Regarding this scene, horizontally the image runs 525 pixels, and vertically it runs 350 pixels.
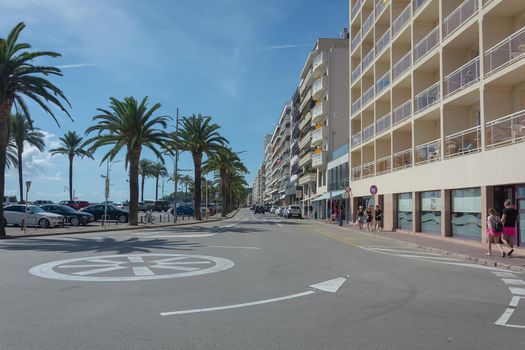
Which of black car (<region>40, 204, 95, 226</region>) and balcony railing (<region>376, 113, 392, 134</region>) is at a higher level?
balcony railing (<region>376, 113, 392, 134</region>)

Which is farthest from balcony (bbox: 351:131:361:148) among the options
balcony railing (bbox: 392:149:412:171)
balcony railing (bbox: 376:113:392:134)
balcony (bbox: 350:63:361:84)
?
balcony railing (bbox: 392:149:412:171)

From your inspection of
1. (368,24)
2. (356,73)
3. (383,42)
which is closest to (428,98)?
(383,42)

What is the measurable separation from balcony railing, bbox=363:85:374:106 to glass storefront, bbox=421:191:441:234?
1484cm

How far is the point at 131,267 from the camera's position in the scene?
500 inches

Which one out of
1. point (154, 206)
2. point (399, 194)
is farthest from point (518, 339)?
point (154, 206)

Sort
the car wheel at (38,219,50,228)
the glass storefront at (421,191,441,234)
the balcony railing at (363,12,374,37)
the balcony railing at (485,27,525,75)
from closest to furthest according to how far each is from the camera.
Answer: the balcony railing at (485,27,525,75) → the glass storefront at (421,191,441,234) → the car wheel at (38,219,50,228) → the balcony railing at (363,12,374,37)

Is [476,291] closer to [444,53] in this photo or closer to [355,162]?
[444,53]

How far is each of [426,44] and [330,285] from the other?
77.3ft

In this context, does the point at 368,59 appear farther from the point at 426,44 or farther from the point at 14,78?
the point at 14,78

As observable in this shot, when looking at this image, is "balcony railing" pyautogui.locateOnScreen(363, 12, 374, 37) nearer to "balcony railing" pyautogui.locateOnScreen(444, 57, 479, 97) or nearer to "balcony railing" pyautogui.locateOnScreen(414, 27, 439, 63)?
"balcony railing" pyautogui.locateOnScreen(414, 27, 439, 63)

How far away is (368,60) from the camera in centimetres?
4412

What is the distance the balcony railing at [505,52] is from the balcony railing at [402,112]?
10.5 meters

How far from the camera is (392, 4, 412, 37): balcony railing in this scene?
33.2 m

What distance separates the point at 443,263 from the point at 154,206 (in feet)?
252
